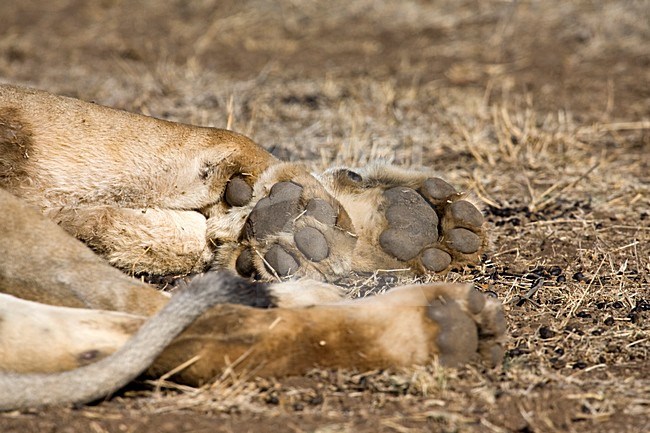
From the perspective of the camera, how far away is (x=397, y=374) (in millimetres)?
2602

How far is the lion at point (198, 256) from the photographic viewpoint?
2.54 metres

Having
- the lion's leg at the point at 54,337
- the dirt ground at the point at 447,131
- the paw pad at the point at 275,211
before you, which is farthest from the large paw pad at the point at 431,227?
the lion's leg at the point at 54,337

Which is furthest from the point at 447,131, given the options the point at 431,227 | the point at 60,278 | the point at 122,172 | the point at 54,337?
the point at 54,337

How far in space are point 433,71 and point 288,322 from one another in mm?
5314

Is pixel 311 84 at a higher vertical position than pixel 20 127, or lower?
lower

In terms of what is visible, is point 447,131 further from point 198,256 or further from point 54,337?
point 54,337

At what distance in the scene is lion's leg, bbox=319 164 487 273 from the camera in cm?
324

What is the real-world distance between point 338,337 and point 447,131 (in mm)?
3409

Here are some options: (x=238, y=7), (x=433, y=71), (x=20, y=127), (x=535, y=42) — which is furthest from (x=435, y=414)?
(x=238, y=7)

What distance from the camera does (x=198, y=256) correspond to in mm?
3441

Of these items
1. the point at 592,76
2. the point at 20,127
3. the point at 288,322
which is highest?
the point at 20,127

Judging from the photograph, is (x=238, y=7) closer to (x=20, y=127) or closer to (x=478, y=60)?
(x=478, y=60)

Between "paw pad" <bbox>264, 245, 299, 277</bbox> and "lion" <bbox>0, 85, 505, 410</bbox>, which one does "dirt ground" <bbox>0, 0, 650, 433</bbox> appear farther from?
"paw pad" <bbox>264, 245, 299, 277</bbox>

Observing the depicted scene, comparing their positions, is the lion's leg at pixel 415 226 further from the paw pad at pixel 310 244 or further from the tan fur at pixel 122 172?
the tan fur at pixel 122 172
